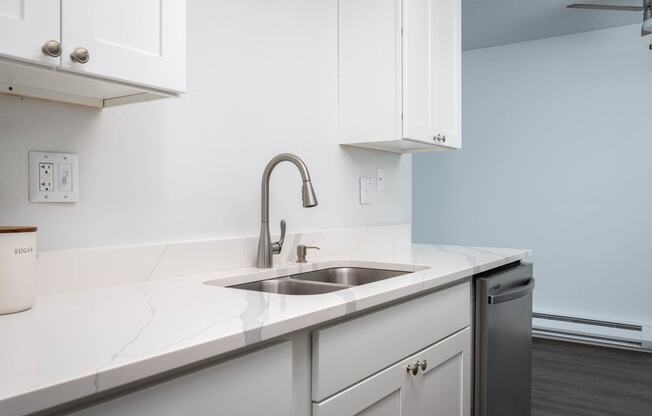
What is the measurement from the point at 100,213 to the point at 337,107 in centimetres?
119

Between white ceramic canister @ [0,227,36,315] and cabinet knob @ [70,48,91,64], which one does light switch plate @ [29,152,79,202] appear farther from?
cabinet knob @ [70,48,91,64]

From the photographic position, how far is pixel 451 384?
1690 mm

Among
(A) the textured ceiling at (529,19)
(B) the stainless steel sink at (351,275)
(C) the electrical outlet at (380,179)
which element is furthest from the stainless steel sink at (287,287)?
(A) the textured ceiling at (529,19)

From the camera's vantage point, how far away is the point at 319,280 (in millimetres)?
1890

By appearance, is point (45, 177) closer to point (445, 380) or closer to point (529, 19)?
point (445, 380)

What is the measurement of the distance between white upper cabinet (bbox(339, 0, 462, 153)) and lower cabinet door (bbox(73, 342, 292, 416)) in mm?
1327

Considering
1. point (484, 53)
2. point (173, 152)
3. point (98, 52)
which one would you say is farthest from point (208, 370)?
point (484, 53)

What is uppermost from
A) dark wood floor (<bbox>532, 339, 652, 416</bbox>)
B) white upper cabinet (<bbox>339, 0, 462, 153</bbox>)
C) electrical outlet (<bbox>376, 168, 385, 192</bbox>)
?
white upper cabinet (<bbox>339, 0, 462, 153</bbox>)

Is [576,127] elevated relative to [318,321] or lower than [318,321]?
elevated

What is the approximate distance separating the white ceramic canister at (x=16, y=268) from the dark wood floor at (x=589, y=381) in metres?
2.45

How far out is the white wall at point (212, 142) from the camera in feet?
4.05

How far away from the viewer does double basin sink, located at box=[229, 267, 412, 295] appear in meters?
1.57

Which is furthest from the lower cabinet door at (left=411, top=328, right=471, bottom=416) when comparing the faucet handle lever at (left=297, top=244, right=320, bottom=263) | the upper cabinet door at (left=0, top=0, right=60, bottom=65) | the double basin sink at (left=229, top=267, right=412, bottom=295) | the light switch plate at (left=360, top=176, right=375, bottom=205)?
the upper cabinet door at (left=0, top=0, right=60, bottom=65)

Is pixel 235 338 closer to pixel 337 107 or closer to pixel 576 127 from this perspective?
pixel 337 107
